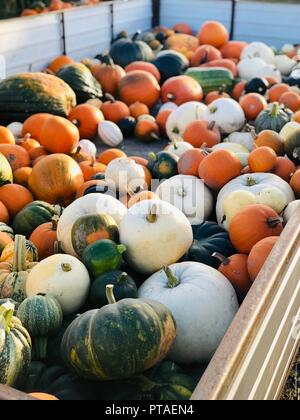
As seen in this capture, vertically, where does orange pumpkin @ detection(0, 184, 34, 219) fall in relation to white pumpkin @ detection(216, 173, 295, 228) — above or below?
below

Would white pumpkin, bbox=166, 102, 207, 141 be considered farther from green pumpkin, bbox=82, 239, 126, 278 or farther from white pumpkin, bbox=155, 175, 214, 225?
green pumpkin, bbox=82, 239, 126, 278

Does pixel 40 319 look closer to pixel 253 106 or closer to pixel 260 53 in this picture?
pixel 253 106

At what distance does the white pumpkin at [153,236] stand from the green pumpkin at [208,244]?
0.08 m

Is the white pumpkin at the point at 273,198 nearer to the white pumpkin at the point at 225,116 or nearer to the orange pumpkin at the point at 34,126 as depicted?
the white pumpkin at the point at 225,116

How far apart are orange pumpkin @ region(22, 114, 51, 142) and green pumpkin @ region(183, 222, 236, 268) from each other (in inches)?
71.8

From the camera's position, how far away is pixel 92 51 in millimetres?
6418

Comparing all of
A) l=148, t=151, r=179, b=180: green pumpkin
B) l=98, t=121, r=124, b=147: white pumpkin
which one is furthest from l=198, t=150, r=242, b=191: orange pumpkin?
l=98, t=121, r=124, b=147: white pumpkin

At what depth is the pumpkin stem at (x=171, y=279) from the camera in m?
2.17

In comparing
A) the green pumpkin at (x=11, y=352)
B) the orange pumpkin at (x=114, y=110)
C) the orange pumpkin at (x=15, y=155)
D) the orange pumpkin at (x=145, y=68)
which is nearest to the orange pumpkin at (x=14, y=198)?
the orange pumpkin at (x=15, y=155)

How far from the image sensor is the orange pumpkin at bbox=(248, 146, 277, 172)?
10.2 ft

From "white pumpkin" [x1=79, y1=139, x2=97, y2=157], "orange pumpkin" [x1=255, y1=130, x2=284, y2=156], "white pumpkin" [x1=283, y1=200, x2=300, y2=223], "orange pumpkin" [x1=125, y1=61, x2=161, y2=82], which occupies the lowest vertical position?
"white pumpkin" [x1=79, y1=139, x2=97, y2=157]

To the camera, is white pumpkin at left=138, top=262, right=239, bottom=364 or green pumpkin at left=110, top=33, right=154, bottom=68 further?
green pumpkin at left=110, top=33, right=154, bottom=68
